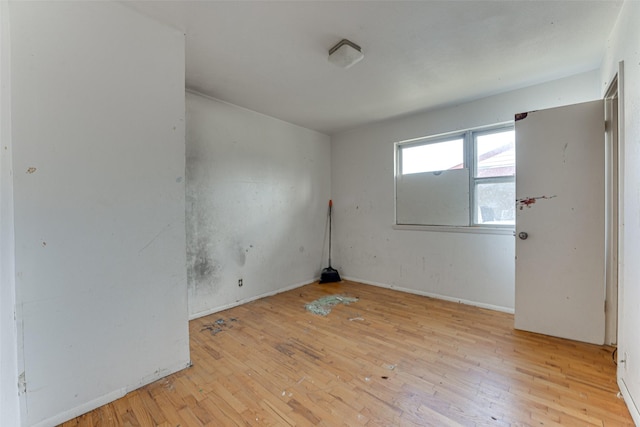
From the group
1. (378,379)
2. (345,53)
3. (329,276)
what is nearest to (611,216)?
(378,379)

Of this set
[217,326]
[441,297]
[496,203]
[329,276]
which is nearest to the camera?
[217,326]

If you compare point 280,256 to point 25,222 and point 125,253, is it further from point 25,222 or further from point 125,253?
point 25,222

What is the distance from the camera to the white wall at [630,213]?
4.57ft

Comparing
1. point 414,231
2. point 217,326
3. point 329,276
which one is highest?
point 414,231

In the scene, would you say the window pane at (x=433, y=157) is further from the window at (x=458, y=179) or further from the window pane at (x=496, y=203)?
the window pane at (x=496, y=203)

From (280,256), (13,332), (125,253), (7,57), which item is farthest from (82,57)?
(280,256)

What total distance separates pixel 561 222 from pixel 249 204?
3208 mm

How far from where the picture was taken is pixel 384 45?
A: 6.70ft

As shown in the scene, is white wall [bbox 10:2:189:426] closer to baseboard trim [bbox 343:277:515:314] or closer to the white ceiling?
the white ceiling

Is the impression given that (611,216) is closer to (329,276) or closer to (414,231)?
(414,231)

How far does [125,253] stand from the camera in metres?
1.69

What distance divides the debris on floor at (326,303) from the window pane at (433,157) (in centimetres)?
195

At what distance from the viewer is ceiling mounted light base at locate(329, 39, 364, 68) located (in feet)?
6.50

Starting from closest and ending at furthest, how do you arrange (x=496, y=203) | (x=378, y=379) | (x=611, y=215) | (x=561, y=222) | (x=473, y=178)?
(x=378, y=379)
(x=611, y=215)
(x=561, y=222)
(x=496, y=203)
(x=473, y=178)
